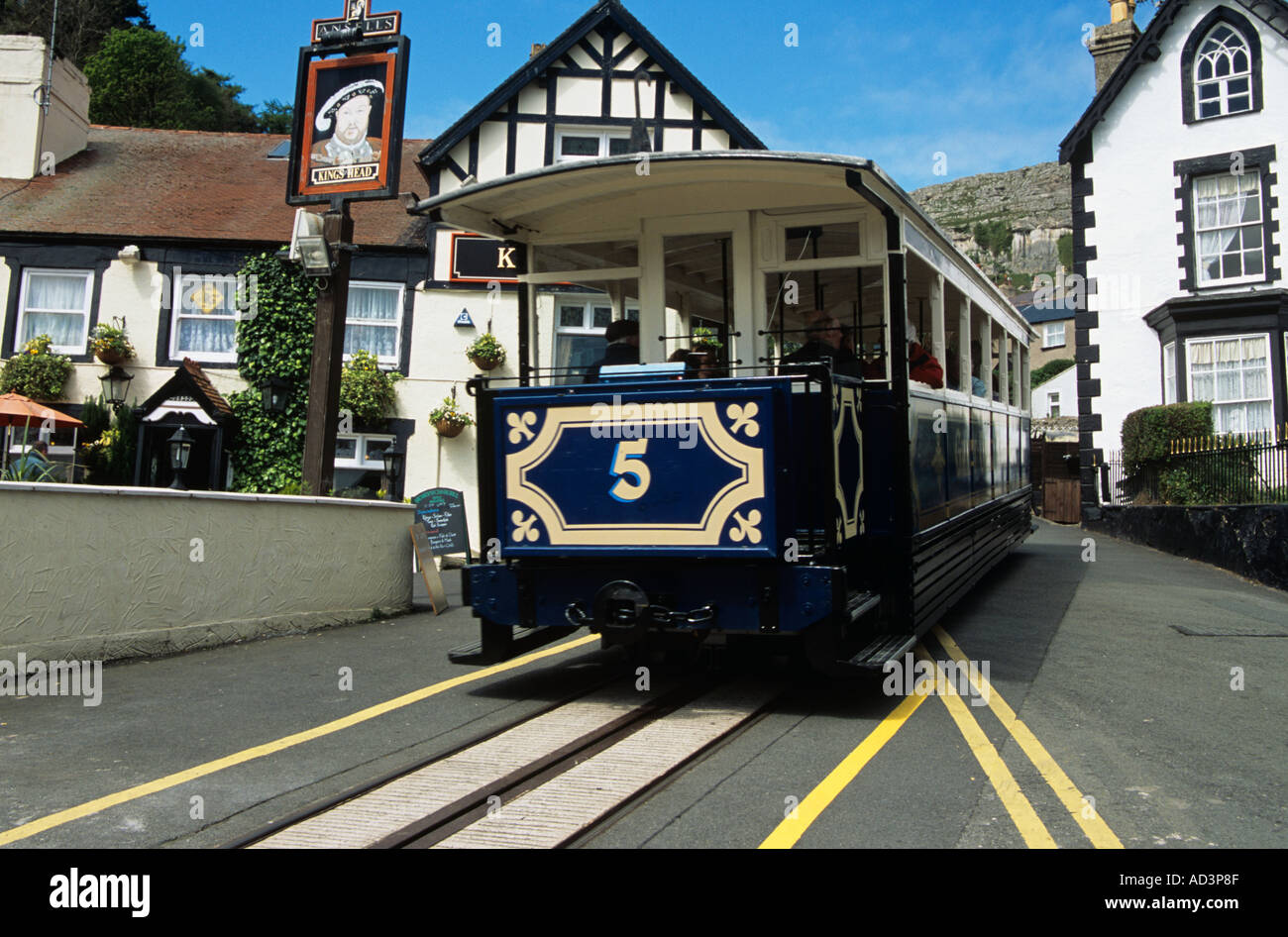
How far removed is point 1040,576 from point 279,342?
13314 mm

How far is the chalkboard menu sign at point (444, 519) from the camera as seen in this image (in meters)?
16.7

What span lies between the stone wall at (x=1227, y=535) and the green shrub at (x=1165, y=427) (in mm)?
1047

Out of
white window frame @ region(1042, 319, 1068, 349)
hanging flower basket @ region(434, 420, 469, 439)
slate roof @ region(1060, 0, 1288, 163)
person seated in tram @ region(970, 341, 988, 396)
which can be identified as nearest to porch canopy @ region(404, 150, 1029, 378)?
person seated in tram @ region(970, 341, 988, 396)

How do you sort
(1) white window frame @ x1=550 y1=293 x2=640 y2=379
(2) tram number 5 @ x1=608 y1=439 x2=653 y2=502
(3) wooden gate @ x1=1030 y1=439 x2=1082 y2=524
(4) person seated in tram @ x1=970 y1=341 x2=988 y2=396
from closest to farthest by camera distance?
(2) tram number 5 @ x1=608 y1=439 x2=653 y2=502
(1) white window frame @ x1=550 y1=293 x2=640 y2=379
(4) person seated in tram @ x1=970 y1=341 x2=988 y2=396
(3) wooden gate @ x1=1030 y1=439 x2=1082 y2=524

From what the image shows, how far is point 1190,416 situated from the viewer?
18438 millimetres

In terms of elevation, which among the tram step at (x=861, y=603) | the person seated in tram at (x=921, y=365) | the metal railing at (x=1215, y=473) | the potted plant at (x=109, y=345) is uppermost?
the potted plant at (x=109, y=345)

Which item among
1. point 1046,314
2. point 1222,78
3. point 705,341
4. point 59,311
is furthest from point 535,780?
point 1046,314

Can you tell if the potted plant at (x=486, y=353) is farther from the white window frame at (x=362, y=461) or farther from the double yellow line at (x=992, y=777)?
the double yellow line at (x=992, y=777)

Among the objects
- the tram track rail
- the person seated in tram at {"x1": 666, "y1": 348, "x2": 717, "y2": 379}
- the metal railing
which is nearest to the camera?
the tram track rail

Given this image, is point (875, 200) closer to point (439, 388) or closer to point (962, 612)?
point (962, 612)

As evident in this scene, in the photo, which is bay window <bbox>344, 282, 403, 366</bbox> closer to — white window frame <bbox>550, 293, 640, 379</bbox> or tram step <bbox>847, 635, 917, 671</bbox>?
white window frame <bbox>550, 293, 640, 379</bbox>

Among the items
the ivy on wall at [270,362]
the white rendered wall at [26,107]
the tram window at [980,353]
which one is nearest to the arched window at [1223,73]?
the tram window at [980,353]

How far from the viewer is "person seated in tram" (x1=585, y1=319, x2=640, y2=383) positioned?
7.33m

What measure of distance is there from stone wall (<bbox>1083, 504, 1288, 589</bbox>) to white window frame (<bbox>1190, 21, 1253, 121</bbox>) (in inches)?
334
